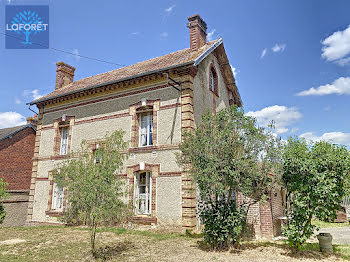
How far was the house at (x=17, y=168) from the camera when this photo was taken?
16.2 meters

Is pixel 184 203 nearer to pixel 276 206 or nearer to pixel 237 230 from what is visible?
pixel 237 230

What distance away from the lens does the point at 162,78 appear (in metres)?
12.1

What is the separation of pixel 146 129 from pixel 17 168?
1035 centimetres

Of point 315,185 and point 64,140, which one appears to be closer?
point 315,185

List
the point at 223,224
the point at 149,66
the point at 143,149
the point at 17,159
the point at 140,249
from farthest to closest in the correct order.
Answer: the point at 17,159
the point at 149,66
the point at 143,149
the point at 140,249
the point at 223,224

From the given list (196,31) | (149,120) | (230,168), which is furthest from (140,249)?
(196,31)

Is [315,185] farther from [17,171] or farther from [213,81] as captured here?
[17,171]

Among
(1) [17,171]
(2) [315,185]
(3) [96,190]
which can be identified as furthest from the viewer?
(1) [17,171]

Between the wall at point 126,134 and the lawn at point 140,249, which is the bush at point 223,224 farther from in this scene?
the wall at point 126,134

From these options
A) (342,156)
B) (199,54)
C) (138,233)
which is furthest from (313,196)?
(199,54)

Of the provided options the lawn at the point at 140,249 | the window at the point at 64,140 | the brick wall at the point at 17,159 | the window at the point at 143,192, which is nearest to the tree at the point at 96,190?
the lawn at the point at 140,249

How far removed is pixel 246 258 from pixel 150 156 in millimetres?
5958

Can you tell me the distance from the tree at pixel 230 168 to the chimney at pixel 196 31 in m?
6.34

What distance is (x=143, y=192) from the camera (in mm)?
11961
